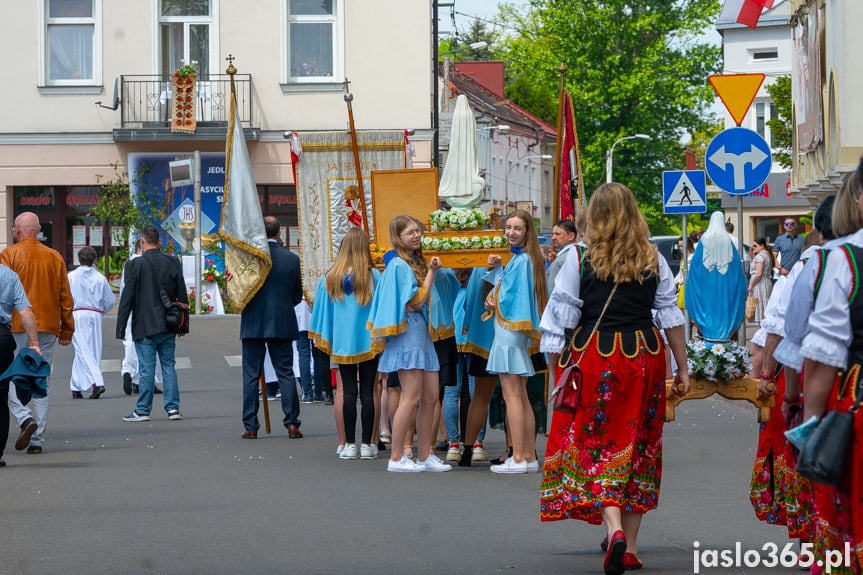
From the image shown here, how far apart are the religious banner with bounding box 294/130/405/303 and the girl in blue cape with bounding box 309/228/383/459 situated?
5.07 m

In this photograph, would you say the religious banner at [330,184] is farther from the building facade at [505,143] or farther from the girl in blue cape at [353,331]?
the building facade at [505,143]

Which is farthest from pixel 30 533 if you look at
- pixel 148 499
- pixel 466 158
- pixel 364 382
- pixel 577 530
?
pixel 466 158

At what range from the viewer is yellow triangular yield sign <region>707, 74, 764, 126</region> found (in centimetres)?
1361

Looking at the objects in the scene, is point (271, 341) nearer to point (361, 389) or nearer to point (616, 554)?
point (361, 389)

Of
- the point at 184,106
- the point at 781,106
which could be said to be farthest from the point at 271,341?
the point at 781,106

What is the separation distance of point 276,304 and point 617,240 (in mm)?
6741

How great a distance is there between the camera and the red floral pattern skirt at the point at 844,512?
4.72 meters

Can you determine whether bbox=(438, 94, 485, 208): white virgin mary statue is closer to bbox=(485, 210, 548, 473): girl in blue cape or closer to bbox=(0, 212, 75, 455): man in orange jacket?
bbox=(485, 210, 548, 473): girl in blue cape

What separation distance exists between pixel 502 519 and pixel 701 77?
5699 cm

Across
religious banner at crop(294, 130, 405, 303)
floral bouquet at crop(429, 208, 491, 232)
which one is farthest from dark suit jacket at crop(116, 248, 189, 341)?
floral bouquet at crop(429, 208, 491, 232)

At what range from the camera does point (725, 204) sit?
65.9m

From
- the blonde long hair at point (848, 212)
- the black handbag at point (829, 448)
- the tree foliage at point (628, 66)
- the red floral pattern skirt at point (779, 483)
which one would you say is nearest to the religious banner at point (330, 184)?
the red floral pattern skirt at point (779, 483)

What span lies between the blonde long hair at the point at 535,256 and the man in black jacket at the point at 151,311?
553cm

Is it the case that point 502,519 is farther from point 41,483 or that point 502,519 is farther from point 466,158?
point 466,158
